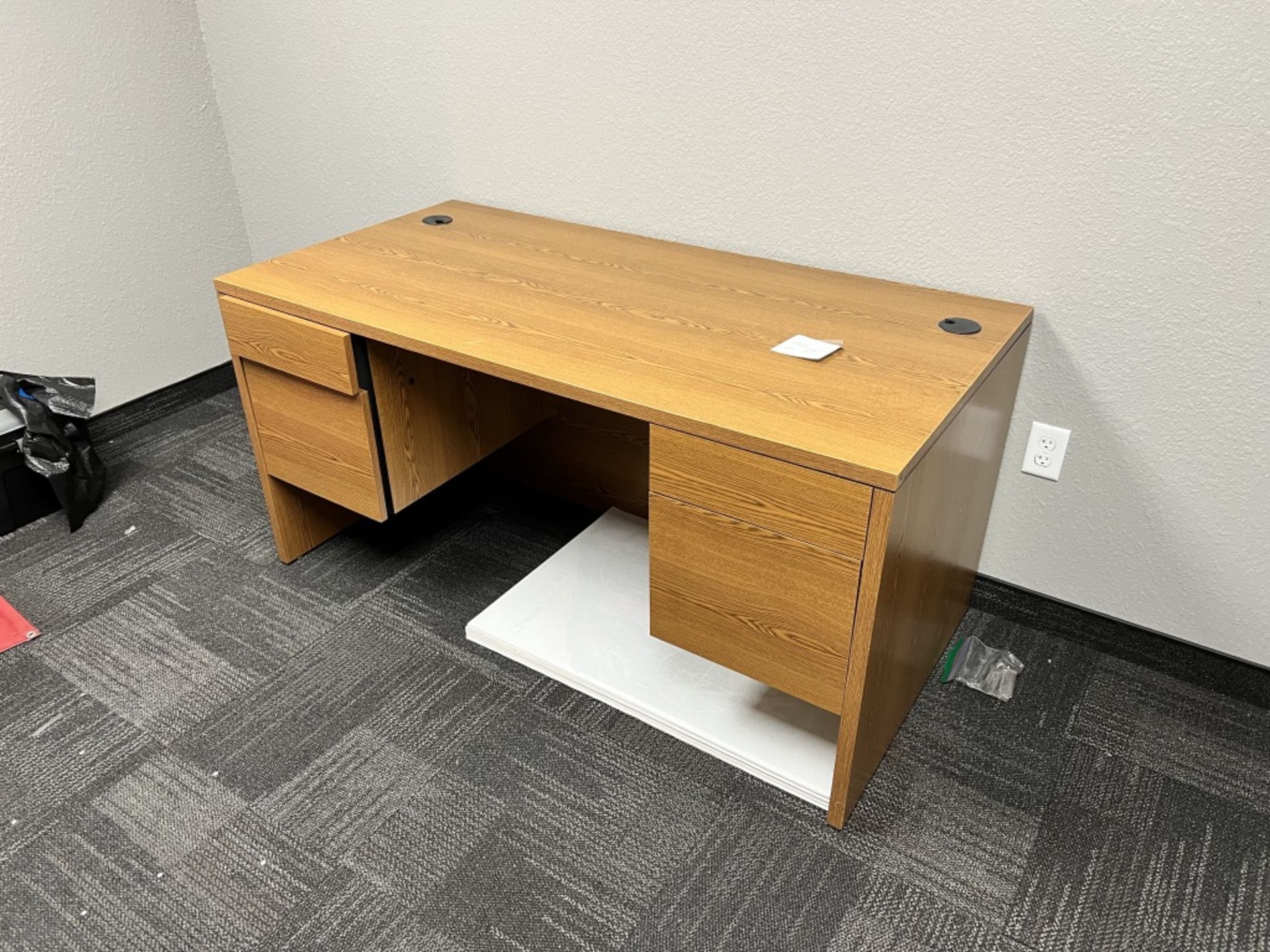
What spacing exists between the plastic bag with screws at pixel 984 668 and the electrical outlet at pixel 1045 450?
32 centimetres

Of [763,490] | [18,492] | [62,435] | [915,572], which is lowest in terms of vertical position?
[18,492]

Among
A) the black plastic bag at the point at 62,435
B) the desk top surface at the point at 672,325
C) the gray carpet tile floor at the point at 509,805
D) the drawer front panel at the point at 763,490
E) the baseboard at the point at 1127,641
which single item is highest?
the desk top surface at the point at 672,325

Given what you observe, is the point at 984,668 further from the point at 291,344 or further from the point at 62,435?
the point at 62,435

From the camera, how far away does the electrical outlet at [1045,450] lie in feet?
4.91

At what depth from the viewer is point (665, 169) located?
167 cm

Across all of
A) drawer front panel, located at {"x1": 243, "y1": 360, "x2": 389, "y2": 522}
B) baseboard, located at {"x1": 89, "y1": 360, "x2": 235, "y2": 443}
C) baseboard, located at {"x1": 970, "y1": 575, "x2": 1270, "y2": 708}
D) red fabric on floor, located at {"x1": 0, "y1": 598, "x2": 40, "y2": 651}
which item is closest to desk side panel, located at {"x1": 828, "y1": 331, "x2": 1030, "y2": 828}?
baseboard, located at {"x1": 970, "y1": 575, "x2": 1270, "y2": 708}

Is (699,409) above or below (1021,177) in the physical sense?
below

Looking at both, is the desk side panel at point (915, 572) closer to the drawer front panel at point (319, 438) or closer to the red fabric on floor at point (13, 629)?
the drawer front panel at point (319, 438)

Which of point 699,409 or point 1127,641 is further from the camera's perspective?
point 1127,641

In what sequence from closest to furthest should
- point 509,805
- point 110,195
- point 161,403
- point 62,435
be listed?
point 509,805
point 62,435
point 110,195
point 161,403

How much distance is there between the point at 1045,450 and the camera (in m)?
1.52

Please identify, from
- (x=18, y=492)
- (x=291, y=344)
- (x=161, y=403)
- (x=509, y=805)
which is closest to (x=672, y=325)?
(x=291, y=344)

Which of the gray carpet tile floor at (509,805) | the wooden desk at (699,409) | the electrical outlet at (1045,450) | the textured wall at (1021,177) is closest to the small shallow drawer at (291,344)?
the wooden desk at (699,409)

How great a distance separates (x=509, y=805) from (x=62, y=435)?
133cm
